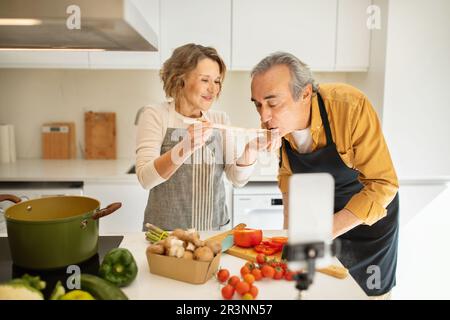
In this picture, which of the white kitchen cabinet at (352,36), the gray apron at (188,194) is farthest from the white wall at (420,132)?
the gray apron at (188,194)

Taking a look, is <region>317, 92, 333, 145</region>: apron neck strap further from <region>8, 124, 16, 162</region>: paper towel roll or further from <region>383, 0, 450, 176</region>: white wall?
<region>8, 124, 16, 162</region>: paper towel roll

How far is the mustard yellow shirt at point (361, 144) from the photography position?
1213 millimetres

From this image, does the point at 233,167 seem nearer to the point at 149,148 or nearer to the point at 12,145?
the point at 149,148

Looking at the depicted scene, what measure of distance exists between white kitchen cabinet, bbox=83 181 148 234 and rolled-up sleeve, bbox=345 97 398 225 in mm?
1340

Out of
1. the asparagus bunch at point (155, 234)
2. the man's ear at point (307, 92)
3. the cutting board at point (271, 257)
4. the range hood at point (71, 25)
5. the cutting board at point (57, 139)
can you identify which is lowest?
the cutting board at point (271, 257)

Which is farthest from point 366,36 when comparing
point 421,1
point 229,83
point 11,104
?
point 11,104

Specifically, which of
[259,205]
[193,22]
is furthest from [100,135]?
[259,205]

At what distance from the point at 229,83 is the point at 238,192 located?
0.87 meters

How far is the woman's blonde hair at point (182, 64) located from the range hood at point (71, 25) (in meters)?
0.18

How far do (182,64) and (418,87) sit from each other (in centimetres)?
154

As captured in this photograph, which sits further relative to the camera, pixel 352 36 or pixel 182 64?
pixel 352 36

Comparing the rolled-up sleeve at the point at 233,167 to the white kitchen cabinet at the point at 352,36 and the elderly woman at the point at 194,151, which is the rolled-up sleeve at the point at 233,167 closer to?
the elderly woman at the point at 194,151

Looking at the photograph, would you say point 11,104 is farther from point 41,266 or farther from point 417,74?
point 417,74

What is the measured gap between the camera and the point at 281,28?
2.47m
